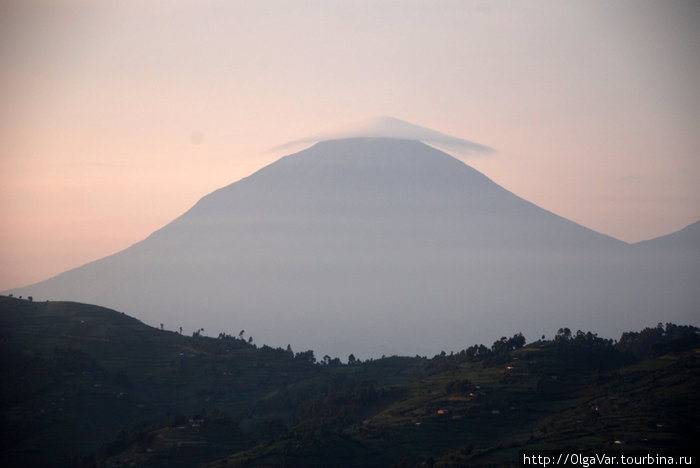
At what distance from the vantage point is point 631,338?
157m

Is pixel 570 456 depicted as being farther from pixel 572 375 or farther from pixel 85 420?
pixel 85 420

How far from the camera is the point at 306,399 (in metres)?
133

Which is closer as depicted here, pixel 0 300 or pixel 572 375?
pixel 572 375

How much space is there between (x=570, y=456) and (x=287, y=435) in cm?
3372

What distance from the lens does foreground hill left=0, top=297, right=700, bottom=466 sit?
303 feet

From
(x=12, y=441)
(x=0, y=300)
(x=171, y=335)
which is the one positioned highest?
(x=0, y=300)

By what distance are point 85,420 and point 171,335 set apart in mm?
49818

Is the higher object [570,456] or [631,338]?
[631,338]

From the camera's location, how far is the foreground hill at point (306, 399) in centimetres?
9231

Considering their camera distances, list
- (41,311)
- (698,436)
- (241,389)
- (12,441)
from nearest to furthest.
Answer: (698,436), (12,441), (241,389), (41,311)

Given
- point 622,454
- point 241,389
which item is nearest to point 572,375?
point 622,454

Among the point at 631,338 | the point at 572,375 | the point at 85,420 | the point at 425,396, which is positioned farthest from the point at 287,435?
the point at 631,338

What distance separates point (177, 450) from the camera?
9538 centimetres

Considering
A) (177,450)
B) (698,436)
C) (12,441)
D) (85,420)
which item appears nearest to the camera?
(698,436)
